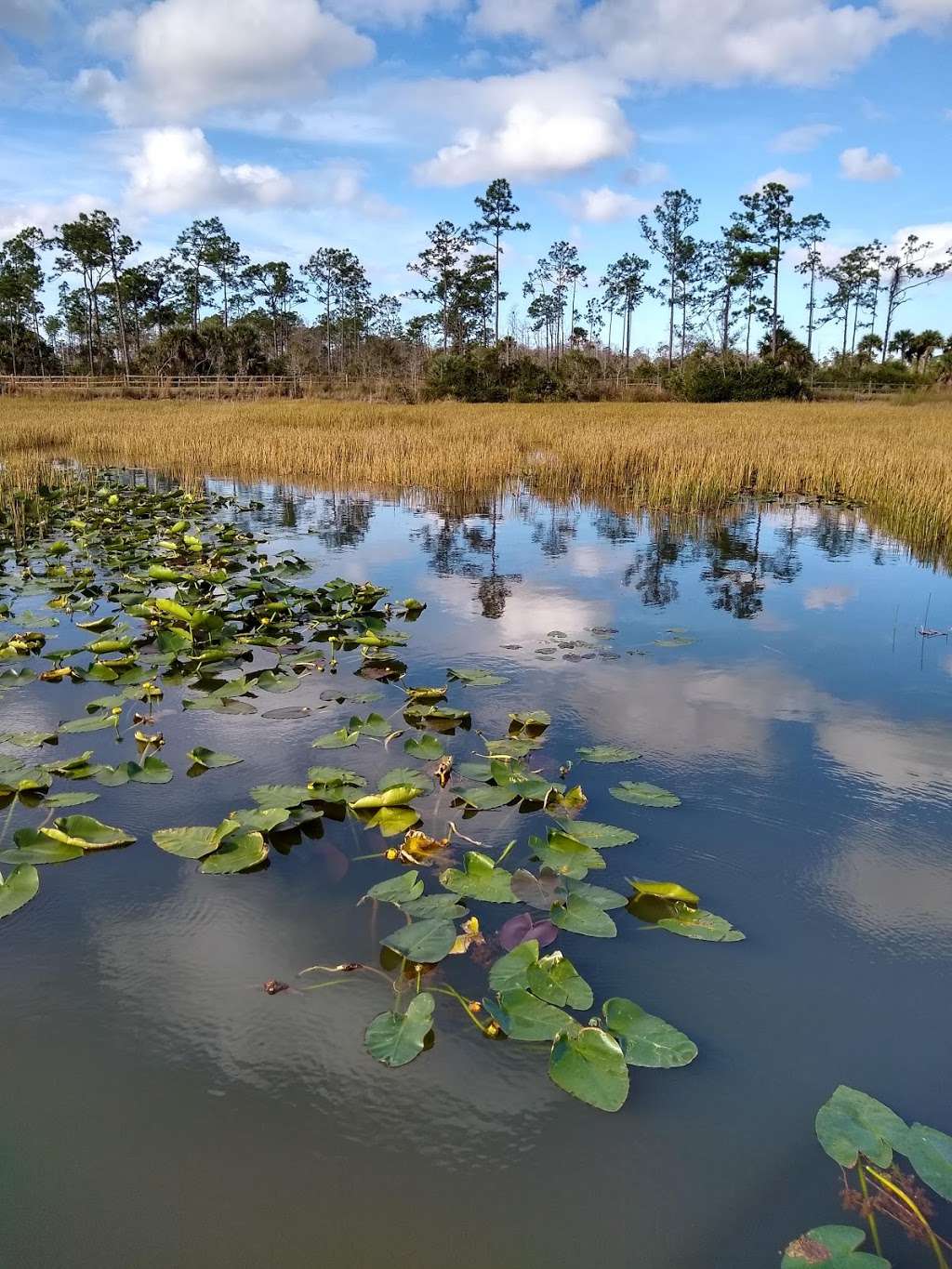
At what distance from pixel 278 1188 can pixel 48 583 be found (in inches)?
169

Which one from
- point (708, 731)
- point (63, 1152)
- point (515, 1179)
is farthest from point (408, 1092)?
point (708, 731)

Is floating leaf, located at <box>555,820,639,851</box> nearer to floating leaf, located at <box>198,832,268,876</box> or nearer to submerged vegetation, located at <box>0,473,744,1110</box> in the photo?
submerged vegetation, located at <box>0,473,744,1110</box>

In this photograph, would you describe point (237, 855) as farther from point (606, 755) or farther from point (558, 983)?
point (606, 755)

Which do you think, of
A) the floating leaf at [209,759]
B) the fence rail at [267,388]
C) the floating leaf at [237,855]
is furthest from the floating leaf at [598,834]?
the fence rail at [267,388]

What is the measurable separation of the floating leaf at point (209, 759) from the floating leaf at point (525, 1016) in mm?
1339

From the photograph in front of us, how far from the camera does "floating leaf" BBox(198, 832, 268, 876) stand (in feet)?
6.45

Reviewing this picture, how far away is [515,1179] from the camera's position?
4.04ft

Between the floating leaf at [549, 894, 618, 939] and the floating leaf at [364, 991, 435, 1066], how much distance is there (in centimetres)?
38

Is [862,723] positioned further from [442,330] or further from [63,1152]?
[442,330]

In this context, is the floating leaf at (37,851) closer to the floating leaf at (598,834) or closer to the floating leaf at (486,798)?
the floating leaf at (486,798)

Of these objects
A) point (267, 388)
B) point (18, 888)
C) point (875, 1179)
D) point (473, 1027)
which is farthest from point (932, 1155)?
point (267, 388)

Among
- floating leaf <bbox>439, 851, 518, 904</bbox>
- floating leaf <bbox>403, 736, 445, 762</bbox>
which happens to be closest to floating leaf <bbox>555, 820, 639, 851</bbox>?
floating leaf <bbox>439, 851, 518, 904</bbox>

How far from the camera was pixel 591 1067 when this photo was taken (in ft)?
4.51

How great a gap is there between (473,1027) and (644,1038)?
12.7 inches
